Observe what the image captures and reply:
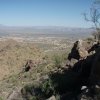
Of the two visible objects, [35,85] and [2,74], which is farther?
[2,74]

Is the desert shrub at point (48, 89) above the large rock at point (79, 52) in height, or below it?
below

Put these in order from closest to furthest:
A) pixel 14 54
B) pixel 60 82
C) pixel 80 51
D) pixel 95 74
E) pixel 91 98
Answer: 1. pixel 91 98
2. pixel 95 74
3. pixel 60 82
4. pixel 80 51
5. pixel 14 54

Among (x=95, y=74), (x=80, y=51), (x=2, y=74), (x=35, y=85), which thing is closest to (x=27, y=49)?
(x=2, y=74)

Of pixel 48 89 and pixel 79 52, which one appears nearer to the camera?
pixel 48 89

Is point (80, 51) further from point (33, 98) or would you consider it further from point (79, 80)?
point (33, 98)

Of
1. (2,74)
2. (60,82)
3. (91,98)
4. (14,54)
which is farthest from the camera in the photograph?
(14,54)

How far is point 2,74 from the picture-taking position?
111 ft

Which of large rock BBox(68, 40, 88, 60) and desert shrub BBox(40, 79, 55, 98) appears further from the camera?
large rock BBox(68, 40, 88, 60)

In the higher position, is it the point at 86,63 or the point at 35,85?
the point at 86,63

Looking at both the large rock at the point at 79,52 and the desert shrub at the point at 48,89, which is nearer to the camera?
the desert shrub at the point at 48,89

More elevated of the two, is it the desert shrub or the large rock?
the large rock

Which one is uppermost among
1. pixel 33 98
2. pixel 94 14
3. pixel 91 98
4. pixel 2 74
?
pixel 94 14

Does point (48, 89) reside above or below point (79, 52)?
below

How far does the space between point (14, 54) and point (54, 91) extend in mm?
33725
